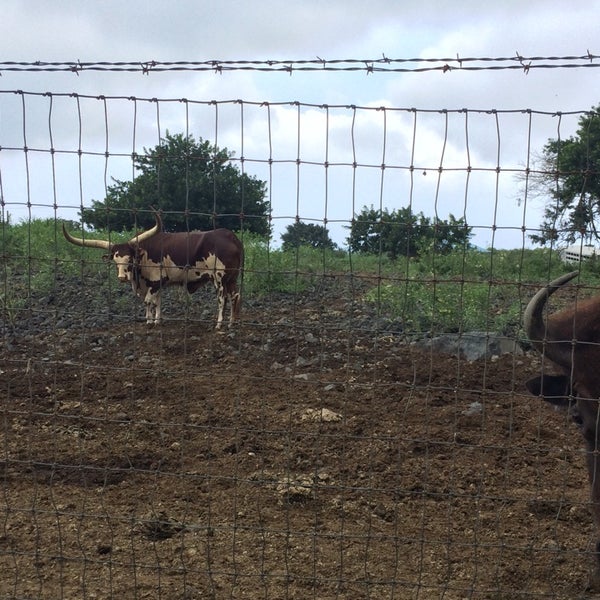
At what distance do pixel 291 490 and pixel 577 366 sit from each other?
1.79m

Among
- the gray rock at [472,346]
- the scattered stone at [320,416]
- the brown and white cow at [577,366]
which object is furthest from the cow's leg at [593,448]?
the gray rock at [472,346]

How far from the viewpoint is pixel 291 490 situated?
4.45m

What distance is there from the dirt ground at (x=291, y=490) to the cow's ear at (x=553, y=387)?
0.24 m

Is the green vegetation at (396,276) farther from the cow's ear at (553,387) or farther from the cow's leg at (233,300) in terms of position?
the cow's ear at (553,387)

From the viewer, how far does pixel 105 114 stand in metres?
3.31

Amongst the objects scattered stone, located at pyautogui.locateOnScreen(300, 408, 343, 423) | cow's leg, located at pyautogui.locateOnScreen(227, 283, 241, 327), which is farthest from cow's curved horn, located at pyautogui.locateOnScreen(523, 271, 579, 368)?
cow's leg, located at pyautogui.locateOnScreen(227, 283, 241, 327)

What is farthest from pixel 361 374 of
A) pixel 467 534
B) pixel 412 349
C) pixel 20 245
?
pixel 20 245

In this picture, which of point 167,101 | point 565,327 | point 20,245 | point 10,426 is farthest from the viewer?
point 20,245

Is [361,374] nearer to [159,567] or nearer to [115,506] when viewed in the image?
[115,506]

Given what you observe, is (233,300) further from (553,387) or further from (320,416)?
(553,387)

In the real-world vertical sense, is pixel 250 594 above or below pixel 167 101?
below

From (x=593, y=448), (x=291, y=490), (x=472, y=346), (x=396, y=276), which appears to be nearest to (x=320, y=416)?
(x=291, y=490)

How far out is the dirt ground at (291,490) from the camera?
11.4ft

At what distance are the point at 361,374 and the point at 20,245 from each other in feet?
28.7
